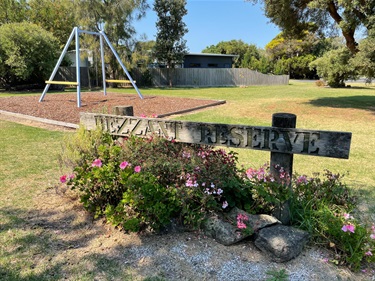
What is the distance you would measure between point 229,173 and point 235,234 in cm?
58

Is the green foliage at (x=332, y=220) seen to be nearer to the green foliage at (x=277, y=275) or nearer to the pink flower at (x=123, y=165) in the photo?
the green foliage at (x=277, y=275)

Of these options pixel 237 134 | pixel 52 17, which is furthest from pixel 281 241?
pixel 52 17

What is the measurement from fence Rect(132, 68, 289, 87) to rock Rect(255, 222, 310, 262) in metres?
25.9

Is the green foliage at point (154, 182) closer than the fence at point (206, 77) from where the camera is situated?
Yes

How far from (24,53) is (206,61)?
21.4m

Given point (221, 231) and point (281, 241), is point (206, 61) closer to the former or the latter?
point (221, 231)

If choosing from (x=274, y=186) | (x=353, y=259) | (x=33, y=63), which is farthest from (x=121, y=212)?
(x=33, y=63)

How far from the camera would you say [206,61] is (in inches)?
1388

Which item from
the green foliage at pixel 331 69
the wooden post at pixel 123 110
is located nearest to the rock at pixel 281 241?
the wooden post at pixel 123 110

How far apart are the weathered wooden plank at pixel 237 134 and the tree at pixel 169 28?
23.0 metres

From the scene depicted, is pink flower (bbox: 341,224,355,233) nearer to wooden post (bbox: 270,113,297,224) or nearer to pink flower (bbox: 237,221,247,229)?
wooden post (bbox: 270,113,297,224)

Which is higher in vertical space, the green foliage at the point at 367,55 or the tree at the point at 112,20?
the tree at the point at 112,20

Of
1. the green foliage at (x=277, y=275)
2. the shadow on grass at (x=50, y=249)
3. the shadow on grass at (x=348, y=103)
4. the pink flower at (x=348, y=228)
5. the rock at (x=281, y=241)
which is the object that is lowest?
the shadow on grass at (x=50, y=249)

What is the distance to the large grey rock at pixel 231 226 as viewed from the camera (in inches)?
93.7
